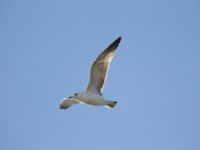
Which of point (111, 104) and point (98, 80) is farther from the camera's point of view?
point (98, 80)

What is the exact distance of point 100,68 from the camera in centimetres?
1802

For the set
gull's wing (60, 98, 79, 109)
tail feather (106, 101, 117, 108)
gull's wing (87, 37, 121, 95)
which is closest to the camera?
tail feather (106, 101, 117, 108)

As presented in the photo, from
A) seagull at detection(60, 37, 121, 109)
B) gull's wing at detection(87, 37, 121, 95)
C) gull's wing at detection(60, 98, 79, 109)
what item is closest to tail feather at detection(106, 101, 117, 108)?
seagull at detection(60, 37, 121, 109)

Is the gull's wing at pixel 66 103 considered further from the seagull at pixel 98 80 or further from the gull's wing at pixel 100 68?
the gull's wing at pixel 100 68

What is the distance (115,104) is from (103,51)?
1.71 meters

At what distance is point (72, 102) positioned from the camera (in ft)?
66.8

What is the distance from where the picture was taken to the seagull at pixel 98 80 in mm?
Answer: 17844

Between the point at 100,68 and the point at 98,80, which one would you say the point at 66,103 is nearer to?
the point at 98,80

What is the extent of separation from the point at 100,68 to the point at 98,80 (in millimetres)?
411

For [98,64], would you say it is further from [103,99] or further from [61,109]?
[61,109]

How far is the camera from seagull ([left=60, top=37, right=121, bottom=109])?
1784 cm

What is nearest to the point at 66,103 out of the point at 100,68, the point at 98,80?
the point at 98,80

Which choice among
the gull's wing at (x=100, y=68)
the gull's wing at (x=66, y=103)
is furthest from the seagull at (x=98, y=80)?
the gull's wing at (x=66, y=103)

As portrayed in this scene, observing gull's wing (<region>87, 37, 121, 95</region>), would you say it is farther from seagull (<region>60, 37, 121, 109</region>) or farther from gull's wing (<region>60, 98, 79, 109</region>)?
gull's wing (<region>60, 98, 79, 109</region>)
